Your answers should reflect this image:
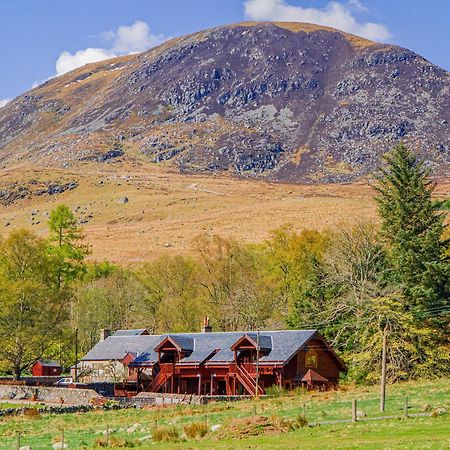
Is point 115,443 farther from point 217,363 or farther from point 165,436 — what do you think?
point 217,363

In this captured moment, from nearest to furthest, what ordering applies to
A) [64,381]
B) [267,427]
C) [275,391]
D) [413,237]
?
[267,427]
[275,391]
[413,237]
[64,381]

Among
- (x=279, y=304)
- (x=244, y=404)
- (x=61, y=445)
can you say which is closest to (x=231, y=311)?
(x=279, y=304)

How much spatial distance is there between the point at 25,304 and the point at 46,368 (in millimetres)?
17649

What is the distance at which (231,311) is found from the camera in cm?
8000

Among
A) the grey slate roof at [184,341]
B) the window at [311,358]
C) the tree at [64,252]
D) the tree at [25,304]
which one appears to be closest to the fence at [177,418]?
the window at [311,358]

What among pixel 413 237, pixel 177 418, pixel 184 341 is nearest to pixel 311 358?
pixel 184 341

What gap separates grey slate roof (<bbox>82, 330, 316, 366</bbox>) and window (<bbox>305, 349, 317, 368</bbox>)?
1417 millimetres

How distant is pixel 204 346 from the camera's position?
67000mm

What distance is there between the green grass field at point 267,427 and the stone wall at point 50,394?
30.8ft

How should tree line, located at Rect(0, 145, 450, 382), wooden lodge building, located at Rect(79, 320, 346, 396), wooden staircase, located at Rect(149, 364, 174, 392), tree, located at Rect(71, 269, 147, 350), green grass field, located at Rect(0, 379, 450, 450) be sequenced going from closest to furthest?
green grass field, located at Rect(0, 379, 450, 450) < tree line, located at Rect(0, 145, 450, 382) < wooden lodge building, located at Rect(79, 320, 346, 396) < wooden staircase, located at Rect(149, 364, 174, 392) < tree, located at Rect(71, 269, 147, 350)

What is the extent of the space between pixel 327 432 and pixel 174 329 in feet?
188

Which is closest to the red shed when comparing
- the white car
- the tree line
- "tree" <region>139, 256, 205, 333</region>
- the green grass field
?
the tree line

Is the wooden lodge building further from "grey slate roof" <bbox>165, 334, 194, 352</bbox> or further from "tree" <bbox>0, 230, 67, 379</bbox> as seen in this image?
"tree" <bbox>0, 230, 67, 379</bbox>

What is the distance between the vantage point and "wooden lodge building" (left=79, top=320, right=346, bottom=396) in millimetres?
61844
